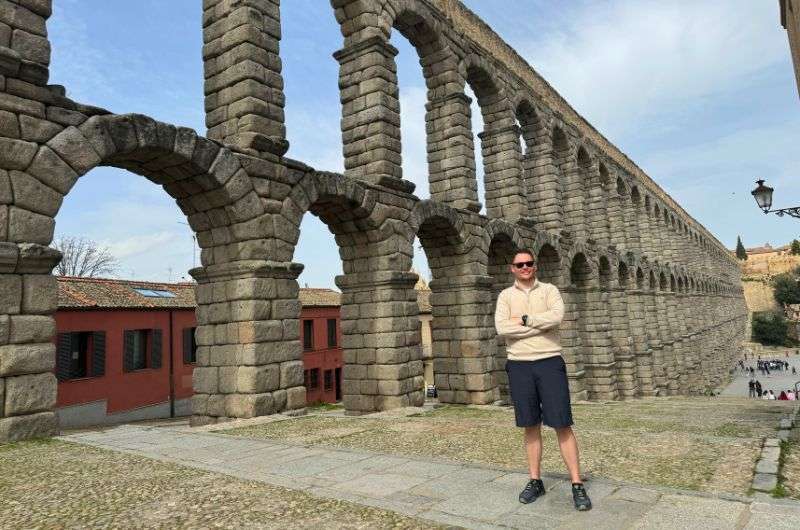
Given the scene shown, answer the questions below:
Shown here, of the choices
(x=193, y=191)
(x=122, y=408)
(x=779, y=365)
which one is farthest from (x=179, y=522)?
(x=779, y=365)

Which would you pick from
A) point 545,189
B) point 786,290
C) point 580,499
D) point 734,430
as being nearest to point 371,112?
point 734,430

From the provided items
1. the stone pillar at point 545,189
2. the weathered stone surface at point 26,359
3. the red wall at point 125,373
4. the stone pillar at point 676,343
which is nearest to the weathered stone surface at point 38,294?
the weathered stone surface at point 26,359

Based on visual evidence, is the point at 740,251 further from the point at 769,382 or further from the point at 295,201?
the point at 295,201

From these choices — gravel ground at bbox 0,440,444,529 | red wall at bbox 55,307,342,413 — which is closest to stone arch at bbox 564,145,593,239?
red wall at bbox 55,307,342,413

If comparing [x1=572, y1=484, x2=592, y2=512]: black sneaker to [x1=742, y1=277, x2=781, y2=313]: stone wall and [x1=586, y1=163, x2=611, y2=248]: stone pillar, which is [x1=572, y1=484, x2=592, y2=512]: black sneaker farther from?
[x1=742, y1=277, x2=781, y2=313]: stone wall

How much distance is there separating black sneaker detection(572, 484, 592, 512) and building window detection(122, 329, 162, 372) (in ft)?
67.7

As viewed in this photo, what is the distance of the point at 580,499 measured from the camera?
138 inches

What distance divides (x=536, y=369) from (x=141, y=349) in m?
21.0

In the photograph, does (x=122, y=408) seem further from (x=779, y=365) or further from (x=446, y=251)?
(x=779, y=365)

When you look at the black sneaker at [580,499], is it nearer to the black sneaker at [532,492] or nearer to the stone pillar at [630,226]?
the black sneaker at [532,492]

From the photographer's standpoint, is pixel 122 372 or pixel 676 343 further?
pixel 676 343

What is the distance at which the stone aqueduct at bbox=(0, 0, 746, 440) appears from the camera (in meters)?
6.49

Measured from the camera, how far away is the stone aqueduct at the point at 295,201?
649cm

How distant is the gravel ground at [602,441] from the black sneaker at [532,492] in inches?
37.6
